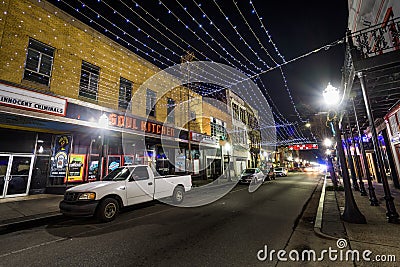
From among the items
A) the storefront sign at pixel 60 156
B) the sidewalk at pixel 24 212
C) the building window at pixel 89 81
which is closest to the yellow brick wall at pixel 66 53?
the building window at pixel 89 81

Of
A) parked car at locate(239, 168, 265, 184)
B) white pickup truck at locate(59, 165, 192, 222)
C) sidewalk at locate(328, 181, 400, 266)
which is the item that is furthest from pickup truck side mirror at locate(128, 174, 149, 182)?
parked car at locate(239, 168, 265, 184)

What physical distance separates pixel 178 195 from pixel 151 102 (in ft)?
30.0

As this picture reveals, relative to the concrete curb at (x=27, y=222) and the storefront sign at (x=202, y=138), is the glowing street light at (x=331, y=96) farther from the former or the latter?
the storefront sign at (x=202, y=138)

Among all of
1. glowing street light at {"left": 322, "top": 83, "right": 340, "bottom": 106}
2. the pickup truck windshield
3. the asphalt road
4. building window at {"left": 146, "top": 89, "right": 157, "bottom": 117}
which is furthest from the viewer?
building window at {"left": 146, "top": 89, "right": 157, "bottom": 117}

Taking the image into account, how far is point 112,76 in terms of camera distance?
1302 cm

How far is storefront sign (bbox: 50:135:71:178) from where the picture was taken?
11070 mm

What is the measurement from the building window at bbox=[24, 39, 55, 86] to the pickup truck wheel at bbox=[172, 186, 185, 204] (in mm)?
8680

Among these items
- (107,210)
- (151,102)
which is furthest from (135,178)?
(151,102)

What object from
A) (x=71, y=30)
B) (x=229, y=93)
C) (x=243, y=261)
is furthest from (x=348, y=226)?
(x=229, y=93)

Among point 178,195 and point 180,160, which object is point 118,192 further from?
point 180,160

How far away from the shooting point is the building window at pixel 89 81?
450 inches

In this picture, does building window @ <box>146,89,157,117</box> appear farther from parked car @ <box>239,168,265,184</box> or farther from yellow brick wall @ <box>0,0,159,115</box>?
parked car @ <box>239,168,265,184</box>

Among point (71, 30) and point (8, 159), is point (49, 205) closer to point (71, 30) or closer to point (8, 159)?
point (8, 159)

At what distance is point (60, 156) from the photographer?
11.2m
